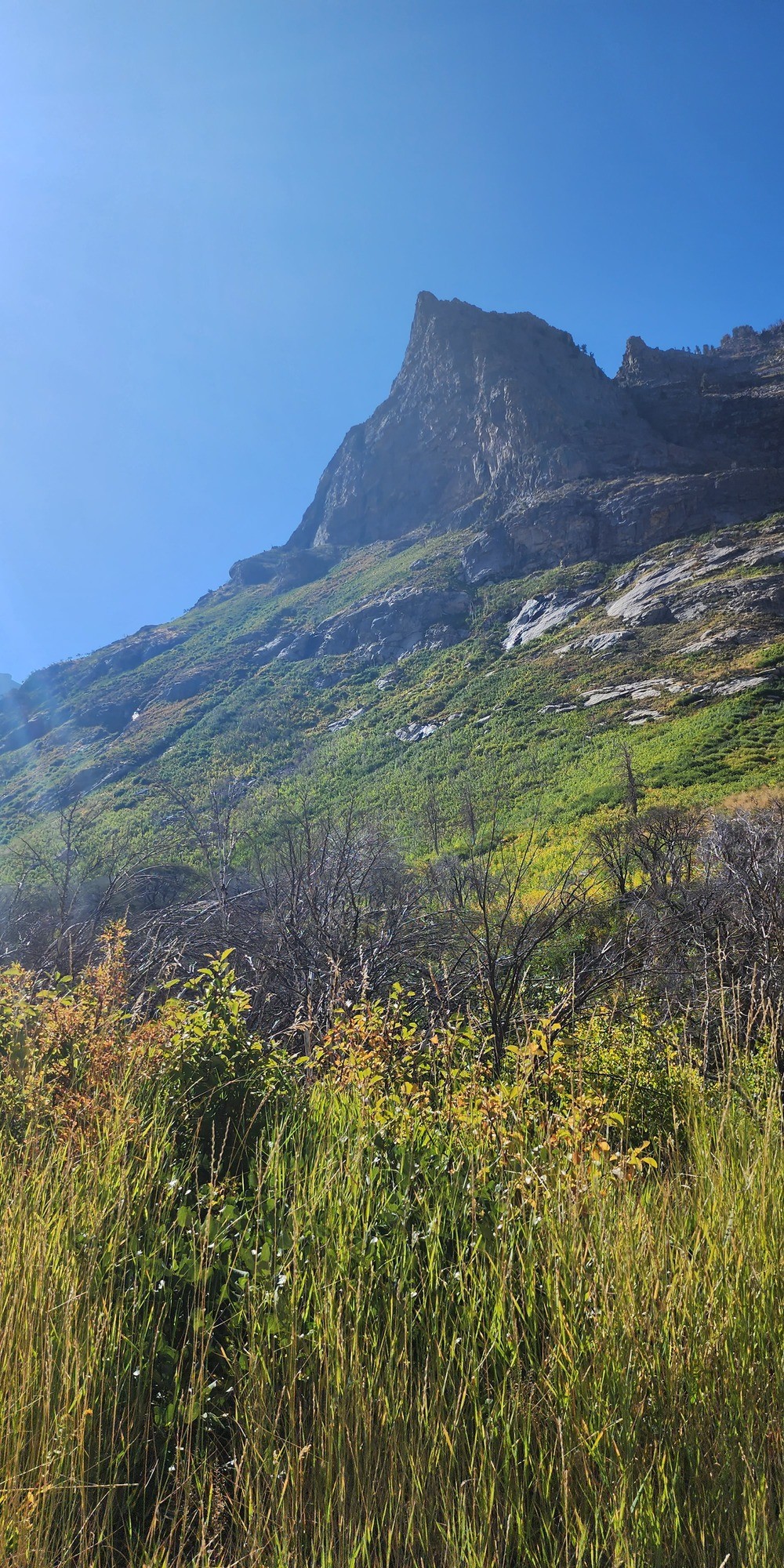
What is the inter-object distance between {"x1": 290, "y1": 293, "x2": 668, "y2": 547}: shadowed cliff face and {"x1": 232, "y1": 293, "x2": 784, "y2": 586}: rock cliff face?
0.30 m

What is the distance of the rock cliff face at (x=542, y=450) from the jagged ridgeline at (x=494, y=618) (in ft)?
A: 1.39

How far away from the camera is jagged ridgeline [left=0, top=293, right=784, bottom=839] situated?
40.1 meters

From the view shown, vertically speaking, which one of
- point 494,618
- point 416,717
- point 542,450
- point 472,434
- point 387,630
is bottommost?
point 416,717

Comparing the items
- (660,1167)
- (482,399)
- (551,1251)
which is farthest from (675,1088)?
(482,399)

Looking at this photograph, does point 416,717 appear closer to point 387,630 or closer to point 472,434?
point 387,630

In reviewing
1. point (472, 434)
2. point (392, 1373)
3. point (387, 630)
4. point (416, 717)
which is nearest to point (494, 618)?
point (387, 630)

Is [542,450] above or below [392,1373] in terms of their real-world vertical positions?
above

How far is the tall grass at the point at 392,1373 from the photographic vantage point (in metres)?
1.35

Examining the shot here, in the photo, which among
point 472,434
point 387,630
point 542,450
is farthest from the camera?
point 472,434

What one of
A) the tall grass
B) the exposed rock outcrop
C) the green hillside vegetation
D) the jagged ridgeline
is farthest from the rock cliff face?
the tall grass

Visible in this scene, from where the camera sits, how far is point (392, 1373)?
1.60 meters

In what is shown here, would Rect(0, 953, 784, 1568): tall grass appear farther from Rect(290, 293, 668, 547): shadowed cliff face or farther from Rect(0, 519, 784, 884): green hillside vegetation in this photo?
Rect(290, 293, 668, 547): shadowed cliff face

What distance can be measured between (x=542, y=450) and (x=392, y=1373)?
101255 mm

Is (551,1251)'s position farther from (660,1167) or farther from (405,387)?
(405,387)
